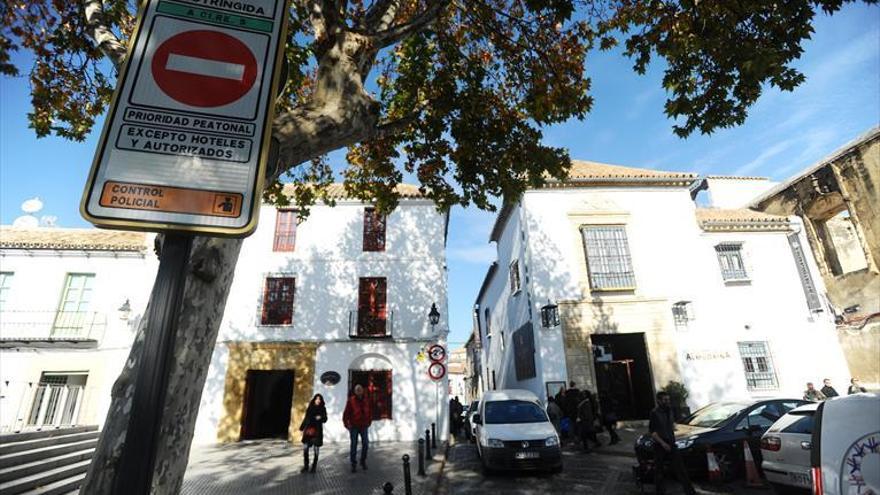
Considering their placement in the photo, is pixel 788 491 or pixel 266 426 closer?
pixel 788 491

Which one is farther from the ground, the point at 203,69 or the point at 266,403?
the point at 203,69

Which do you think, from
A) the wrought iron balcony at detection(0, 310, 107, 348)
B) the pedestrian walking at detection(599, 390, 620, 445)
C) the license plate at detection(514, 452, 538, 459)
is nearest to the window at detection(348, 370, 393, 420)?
the license plate at detection(514, 452, 538, 459)

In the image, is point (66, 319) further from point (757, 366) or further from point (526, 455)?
point (757, 366)

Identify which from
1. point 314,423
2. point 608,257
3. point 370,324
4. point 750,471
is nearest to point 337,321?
point 370,324

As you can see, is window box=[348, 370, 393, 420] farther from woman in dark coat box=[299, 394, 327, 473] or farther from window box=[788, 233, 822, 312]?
window box=[788, 233, 822, 312]

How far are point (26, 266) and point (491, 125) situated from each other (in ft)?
60.4

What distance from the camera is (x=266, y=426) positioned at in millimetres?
17469

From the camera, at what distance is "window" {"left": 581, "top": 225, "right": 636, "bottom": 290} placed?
15.3 metres

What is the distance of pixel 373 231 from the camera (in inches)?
666

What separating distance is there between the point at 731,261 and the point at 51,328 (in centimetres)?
2519

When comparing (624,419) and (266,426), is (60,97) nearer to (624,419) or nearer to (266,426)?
(266,426)

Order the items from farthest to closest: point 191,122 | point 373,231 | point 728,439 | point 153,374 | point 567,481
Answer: point 373,231, point 567,481, point 728,439, point 191,122, point 153,374

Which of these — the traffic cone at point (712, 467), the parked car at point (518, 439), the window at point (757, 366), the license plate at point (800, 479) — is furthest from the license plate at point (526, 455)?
the window at point (757, 366)

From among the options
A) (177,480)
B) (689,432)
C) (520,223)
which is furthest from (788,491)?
(520,223)
